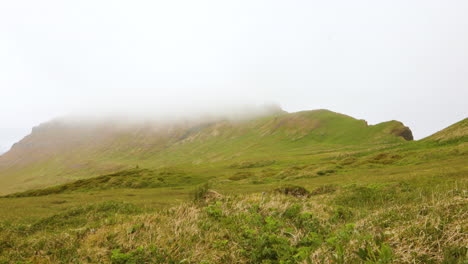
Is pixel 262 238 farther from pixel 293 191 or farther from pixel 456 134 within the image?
pixel 456 134

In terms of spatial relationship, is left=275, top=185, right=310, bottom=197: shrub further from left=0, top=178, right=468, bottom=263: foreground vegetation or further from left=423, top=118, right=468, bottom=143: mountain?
left=423, top=118, right=468, bottom=143: mountain

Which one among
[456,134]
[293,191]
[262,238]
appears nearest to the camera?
[262,238]

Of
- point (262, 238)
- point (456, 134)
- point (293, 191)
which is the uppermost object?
point (262, 238)

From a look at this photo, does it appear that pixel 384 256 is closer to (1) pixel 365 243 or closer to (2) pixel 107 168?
(1) pixel 365 243

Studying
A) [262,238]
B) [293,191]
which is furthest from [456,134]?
[262,238]

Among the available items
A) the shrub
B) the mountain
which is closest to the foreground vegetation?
the shrub

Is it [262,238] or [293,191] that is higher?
[262,238]

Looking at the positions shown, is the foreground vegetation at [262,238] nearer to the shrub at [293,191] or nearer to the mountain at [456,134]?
the shrub at [293,191]

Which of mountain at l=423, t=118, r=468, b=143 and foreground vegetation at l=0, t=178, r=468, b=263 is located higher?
foreground vegetation at l=0, t=178, r=468, b=263

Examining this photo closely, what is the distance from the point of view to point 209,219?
388 inches

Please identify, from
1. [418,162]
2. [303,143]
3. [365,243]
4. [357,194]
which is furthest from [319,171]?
[303,143]

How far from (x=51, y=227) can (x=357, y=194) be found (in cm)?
2010

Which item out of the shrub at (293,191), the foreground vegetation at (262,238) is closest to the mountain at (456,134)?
the shrub at (293,191)

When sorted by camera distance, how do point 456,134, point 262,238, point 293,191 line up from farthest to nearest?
point 456,134, point 293,191, point 262,238
